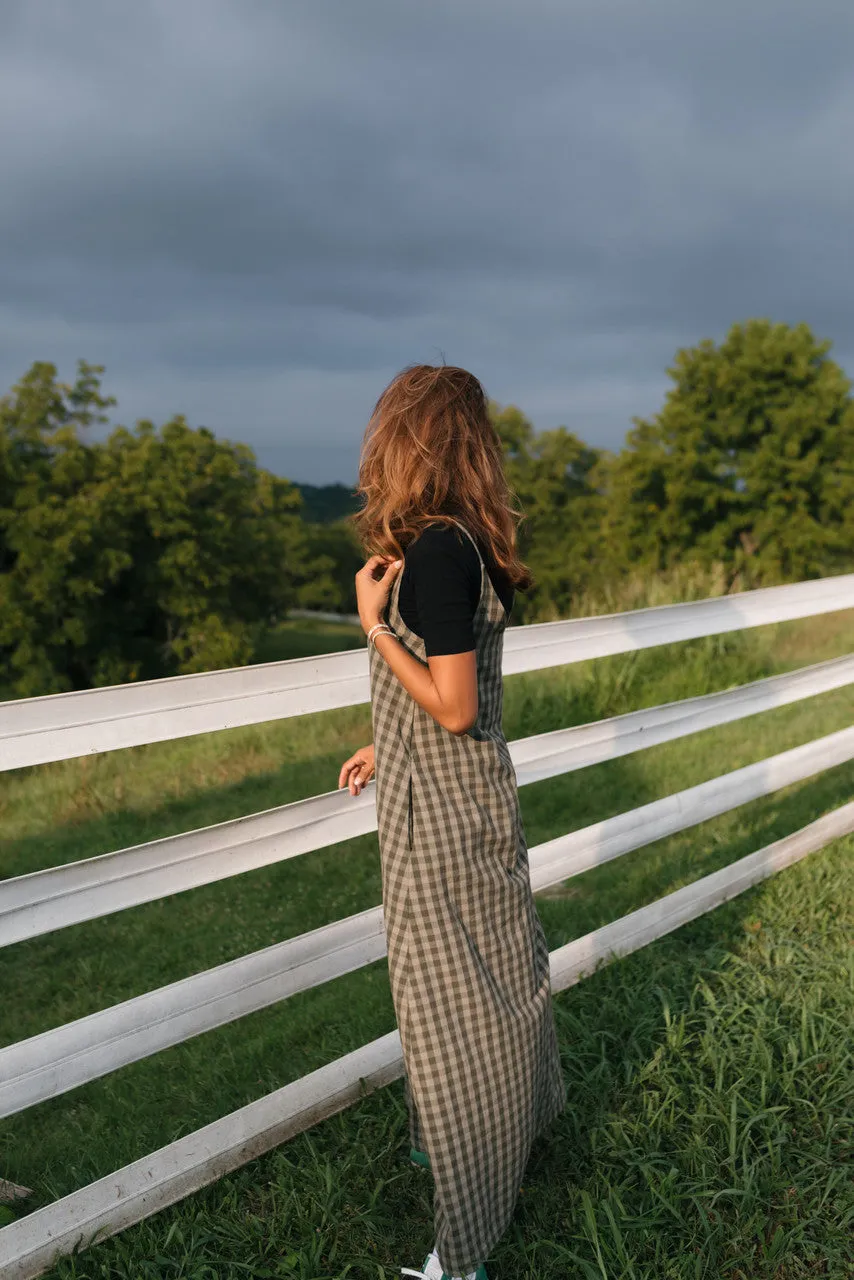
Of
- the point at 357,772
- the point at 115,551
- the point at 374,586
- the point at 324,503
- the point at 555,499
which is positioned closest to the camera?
the point at 374,586

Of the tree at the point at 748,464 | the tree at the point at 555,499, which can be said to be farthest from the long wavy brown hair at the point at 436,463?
the tree at the point at 555,499

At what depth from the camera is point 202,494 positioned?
114 feet

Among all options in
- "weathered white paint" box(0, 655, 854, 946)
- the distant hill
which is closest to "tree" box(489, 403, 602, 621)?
the distant hill

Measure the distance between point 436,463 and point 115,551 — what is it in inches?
1169

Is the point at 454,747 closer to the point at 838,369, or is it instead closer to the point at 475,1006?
the point at 475,1006

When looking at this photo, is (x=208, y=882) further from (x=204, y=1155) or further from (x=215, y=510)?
(x=215, y=510)

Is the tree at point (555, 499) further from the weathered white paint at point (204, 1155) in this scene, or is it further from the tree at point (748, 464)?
the weathered white paint at point (204, 1155)

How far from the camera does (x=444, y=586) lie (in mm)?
1766

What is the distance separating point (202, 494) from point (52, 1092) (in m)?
34.1

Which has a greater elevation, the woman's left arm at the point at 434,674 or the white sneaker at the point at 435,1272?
the woman's left arm at the point at 434,674

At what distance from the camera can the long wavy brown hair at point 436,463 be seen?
1.86 m

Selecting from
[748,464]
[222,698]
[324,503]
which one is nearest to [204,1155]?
[222,698]

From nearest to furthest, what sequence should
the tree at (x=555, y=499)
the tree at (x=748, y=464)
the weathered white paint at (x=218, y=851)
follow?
1. the weathered white paint at (x=218, y=851)
2. the tree at (x=748, y=464)
3. the tree at (x=555, y=499)

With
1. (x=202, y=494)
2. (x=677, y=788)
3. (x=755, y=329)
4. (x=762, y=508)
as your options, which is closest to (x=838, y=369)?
(x=755, y=329)
